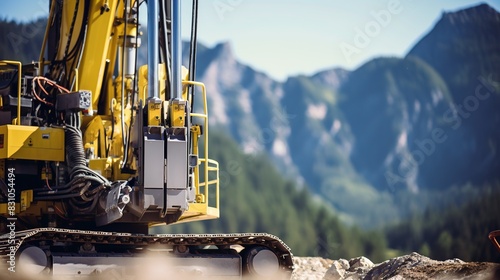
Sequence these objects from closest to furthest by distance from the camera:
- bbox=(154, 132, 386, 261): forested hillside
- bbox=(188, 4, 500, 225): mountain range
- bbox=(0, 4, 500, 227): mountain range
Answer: bbox=(154, 132, 386, 261): forested hillside → bbox=(0, 4, 500, 227): mountain range → bbox=(188, 4, 500, 225): mountain range

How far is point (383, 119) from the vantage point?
9244 centimetres

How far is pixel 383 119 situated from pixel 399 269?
7337 cm

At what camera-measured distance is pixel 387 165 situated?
8375cm

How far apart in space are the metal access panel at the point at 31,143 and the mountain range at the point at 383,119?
101 feet

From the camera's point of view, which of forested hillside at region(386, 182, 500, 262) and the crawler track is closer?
the crawler track

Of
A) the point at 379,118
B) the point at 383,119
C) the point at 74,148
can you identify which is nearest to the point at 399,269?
the point at 74,148

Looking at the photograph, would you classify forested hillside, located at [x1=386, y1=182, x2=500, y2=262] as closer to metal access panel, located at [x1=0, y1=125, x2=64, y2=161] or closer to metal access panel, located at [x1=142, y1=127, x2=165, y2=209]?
metal access panel, located at [x1=0, y1=125, x2=64, y2=161]

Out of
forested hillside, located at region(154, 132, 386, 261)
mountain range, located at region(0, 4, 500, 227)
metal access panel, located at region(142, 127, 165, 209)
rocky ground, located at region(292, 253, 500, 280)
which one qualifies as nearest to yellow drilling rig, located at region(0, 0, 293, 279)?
metal access panel, located at region(142, 127, 165, 209)

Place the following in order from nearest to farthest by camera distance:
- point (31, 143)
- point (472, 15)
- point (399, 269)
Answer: point (31, 143) → point (399, 269) → point (472, 15)

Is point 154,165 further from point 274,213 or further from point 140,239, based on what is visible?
point 274,213

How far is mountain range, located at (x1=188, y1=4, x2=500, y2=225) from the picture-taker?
65188mm

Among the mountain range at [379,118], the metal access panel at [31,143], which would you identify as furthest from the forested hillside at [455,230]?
the metal access panel at [31,143]

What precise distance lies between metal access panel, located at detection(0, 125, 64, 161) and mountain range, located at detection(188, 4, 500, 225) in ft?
101

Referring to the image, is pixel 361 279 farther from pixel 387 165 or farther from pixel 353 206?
pixel 387 165
